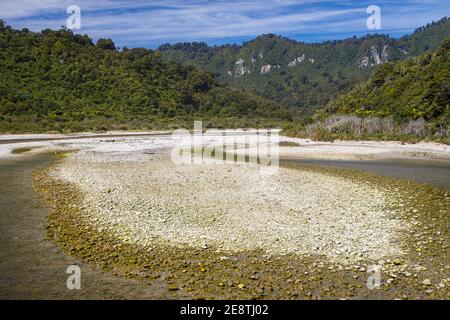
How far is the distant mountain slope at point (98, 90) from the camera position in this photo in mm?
71956

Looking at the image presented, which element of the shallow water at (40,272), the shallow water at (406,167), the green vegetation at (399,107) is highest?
the green vegetation at (399,107)

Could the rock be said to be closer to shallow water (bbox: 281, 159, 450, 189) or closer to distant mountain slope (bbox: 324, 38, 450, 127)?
shallow water (bbox: 281, 159, 450, 189)

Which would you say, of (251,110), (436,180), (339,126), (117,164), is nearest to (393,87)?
(339,126)

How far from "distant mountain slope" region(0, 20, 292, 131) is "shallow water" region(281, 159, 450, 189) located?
160 feet

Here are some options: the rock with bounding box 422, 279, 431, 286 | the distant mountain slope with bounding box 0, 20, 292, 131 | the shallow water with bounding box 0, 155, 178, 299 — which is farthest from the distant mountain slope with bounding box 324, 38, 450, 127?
the shallow water with bounding box 0, 155, 178, 299

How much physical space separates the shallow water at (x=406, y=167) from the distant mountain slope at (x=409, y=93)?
45.3 ft

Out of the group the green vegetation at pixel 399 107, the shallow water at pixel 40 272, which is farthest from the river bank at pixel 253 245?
the green vegetation at pixel 399 107

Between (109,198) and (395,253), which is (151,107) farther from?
(395,253)

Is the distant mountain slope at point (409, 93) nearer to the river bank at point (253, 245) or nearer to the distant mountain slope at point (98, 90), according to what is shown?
the river bank at point (253, 245)

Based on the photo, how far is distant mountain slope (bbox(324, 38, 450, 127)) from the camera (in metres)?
41.5

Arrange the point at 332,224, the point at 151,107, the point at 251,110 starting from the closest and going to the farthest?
1. the point at 332,224
2. the point at 151,107
3. the point at 251,110

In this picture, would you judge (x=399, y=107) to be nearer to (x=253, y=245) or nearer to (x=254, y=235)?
(x=254, y=235)
